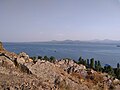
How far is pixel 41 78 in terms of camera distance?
47.5ft

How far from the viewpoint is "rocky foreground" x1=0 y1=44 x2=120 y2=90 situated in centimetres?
1211

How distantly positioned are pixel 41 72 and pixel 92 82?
16.6 ft

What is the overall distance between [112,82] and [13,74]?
9118mm

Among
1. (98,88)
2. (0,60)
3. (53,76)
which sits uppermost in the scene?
(0,60)

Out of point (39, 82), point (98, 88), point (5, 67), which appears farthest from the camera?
point (98, 88)

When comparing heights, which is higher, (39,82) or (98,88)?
(39,82)

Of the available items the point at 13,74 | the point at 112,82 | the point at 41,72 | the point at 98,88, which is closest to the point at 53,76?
the point at 41,72

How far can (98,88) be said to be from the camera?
57.6 ft

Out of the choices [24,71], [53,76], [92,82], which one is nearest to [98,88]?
[92,82]

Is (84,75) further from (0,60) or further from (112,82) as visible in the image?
(0,60)

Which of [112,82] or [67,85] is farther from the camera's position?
[112,82]

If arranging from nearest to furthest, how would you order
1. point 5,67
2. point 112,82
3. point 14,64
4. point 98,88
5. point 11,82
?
1. point 11,82
2. point 5,67
3. point 14,64
4. point 98,88
5. point 112,82

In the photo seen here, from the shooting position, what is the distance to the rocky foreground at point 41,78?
1211cm

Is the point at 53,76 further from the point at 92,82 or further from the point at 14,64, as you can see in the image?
the point at 92,82
